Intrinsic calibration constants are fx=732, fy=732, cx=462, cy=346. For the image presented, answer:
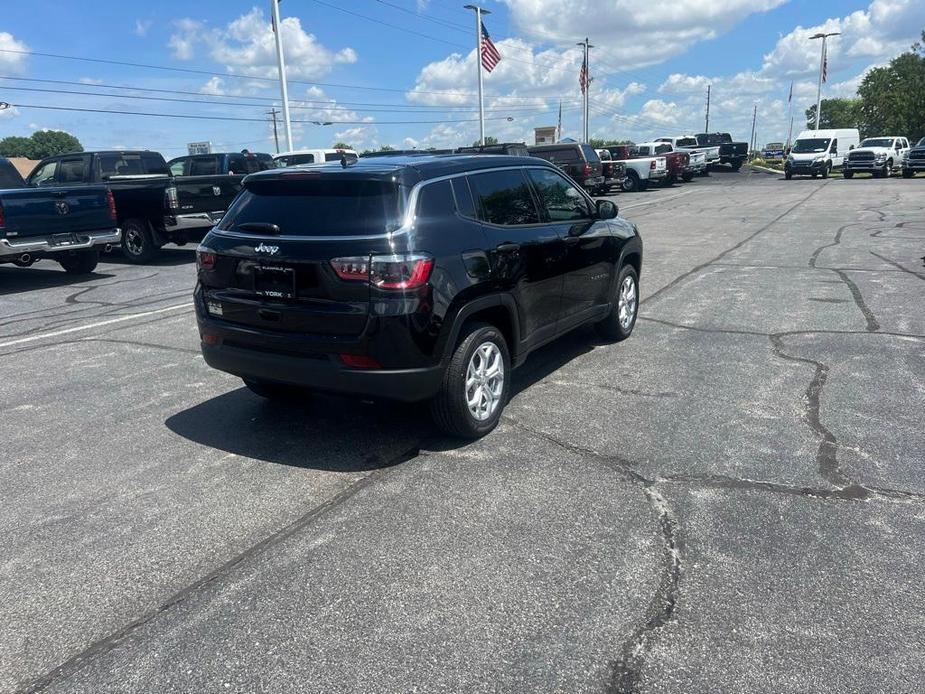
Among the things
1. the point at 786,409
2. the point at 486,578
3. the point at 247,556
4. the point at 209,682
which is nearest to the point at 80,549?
the point at 247,556

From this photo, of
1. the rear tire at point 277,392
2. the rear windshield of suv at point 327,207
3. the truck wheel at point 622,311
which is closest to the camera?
the rear windshield of suv at point 327,207

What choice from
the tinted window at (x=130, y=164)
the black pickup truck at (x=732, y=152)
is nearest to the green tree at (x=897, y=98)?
the black pickup truck at (x=732, y=152)

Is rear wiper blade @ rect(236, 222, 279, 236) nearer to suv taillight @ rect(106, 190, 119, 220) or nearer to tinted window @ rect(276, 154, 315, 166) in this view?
suv taillight @ rect(106, 190, 119, 220)

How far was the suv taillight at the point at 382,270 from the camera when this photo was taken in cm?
414

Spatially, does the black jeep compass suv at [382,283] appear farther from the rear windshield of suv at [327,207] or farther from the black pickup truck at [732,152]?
the black pickup truck at [732,152]

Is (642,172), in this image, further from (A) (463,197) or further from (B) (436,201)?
(B) (436,201)

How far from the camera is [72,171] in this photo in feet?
46.0

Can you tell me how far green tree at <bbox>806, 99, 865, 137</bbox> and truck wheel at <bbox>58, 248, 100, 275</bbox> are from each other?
9028 centimetres

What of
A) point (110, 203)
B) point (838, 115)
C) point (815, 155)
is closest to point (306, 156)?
point (110, 203)

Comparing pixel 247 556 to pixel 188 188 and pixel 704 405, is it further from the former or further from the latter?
pixel 188 188

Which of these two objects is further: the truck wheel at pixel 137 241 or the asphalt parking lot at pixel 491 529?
the truck wheel at pixel 137 241

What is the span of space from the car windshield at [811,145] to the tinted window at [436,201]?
4034 cm

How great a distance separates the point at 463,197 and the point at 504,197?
0.53m

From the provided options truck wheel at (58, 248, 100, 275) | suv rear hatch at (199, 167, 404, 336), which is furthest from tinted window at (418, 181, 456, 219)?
truck wheel at (58, 248, 100, 275)
